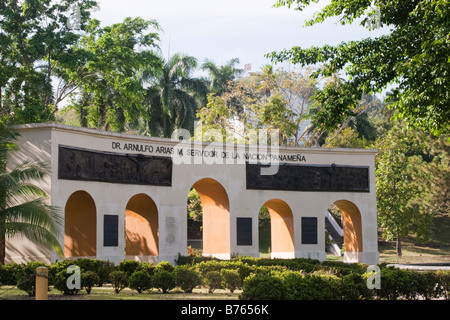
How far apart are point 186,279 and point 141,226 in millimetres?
10974

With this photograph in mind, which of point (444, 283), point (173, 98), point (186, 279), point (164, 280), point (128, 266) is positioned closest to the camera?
point (164, 280)

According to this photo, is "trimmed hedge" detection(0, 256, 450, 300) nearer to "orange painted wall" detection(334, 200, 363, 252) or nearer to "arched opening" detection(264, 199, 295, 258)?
"arched opening" detection(264, 199, 295, 258)

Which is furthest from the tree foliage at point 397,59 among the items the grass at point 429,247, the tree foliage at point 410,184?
the grass at point 429,247

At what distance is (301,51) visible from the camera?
2106 cm

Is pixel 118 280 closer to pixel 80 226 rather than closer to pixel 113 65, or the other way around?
pixel 80 226

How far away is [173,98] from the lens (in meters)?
49.3

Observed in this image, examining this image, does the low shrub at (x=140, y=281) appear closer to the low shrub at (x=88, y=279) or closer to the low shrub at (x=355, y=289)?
the low shrub at (x=88, y=279)

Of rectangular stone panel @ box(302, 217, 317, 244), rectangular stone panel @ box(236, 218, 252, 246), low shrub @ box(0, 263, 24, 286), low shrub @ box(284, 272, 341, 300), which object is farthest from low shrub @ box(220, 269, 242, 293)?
rectangular stone panel @ box(302, 217, 317, 244)

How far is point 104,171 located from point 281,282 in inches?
529

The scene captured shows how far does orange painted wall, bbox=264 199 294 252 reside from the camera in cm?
3212

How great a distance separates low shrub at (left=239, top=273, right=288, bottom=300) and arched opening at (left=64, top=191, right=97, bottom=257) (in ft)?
41.5

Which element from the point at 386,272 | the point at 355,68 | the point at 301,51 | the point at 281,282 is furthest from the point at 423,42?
the point at 281,282

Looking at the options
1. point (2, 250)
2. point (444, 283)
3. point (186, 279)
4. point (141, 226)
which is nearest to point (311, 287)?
point (186, 279)
